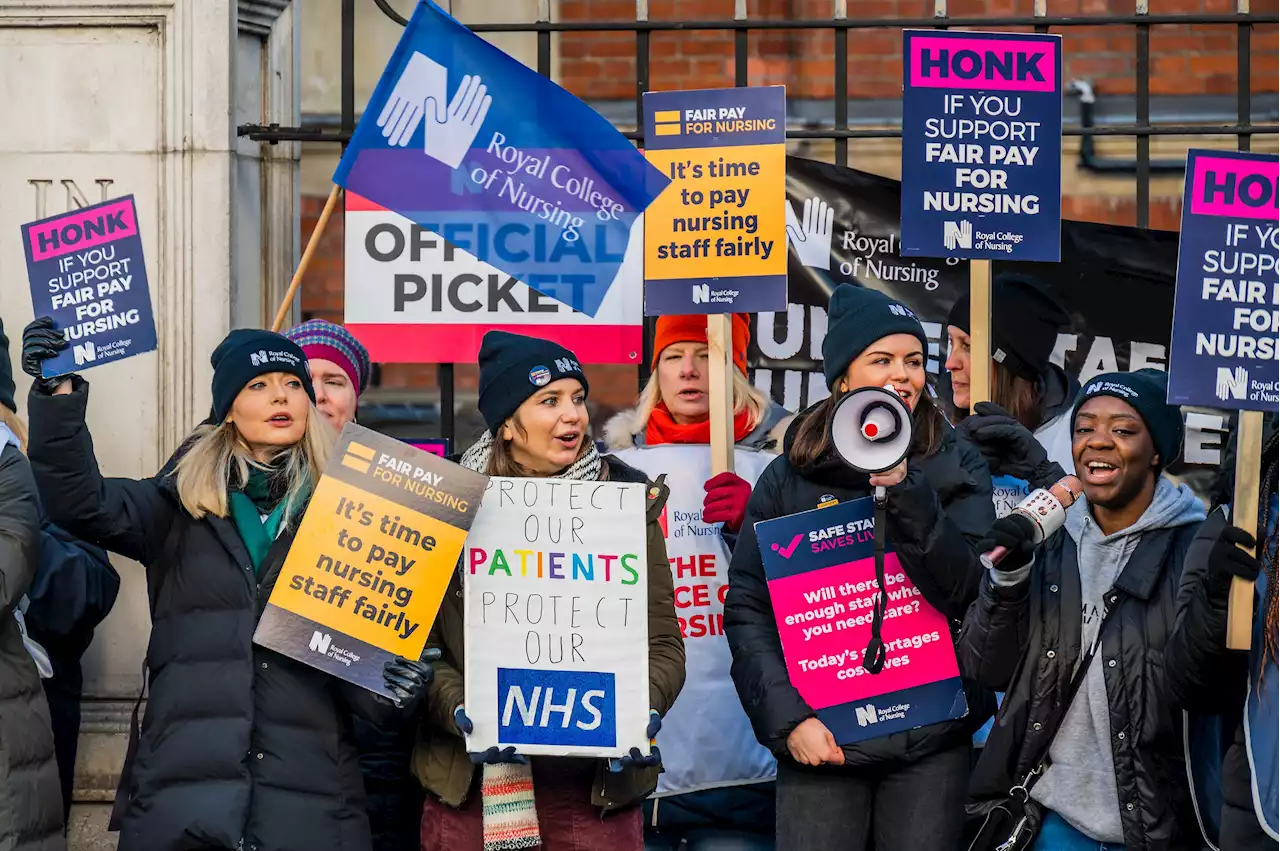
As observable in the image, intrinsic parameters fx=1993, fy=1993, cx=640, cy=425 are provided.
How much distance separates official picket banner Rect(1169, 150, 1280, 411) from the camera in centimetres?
461

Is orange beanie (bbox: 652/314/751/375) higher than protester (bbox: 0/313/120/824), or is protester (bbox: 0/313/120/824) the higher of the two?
orange beanie (bbox: 652/314/751/375)

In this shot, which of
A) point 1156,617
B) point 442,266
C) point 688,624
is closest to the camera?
point 1156,617

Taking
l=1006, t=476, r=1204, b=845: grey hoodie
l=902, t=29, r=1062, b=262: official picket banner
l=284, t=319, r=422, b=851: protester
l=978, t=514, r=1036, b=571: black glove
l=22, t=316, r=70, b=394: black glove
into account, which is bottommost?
l=284, t=319, r=422, b=851: protester

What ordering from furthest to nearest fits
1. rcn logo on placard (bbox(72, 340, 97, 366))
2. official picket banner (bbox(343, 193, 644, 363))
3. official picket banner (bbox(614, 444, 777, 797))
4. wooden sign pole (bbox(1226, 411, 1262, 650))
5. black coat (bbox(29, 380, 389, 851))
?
official picket banner (bbox(343, 193, 644, 363)) → official picket banner (bbox(614, 444, 777, 797)) → rcn logo on placard (bbox(72, 340, 97, 366)) → black coat (bbox(29, 380, 389, 851)) → wooden sign pole (bbox(1226, 411, 1262, 650))

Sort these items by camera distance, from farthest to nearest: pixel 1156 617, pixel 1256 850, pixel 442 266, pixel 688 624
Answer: pixel 442 266
pixel 688 624
pixel 1156 617
pixel 1256 850

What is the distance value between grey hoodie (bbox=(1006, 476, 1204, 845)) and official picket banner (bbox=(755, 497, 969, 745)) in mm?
333

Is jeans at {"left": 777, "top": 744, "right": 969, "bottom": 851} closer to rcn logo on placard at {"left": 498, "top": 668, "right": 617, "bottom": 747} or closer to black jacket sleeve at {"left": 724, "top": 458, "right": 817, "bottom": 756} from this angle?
black jacket sleeve at {"left": 724, "top": 458, "right": 817, "bottom": 756}

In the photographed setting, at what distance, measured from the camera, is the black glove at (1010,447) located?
5441 millimetres

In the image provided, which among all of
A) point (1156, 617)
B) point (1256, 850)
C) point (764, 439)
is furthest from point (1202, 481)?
point (1256, 850)

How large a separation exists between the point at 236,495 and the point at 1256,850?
2.53 meters

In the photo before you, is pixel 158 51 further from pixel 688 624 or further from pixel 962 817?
pixel 962 817

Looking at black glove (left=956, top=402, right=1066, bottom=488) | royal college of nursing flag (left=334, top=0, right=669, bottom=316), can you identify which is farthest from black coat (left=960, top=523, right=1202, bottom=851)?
royal college of nursing flag (left=334, top=0, right=669, bottom=316)

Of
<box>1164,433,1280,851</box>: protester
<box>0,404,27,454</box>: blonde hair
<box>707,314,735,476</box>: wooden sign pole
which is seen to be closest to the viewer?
<box>1164,433,1280,851</box>: protester

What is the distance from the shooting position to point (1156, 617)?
4664mm
